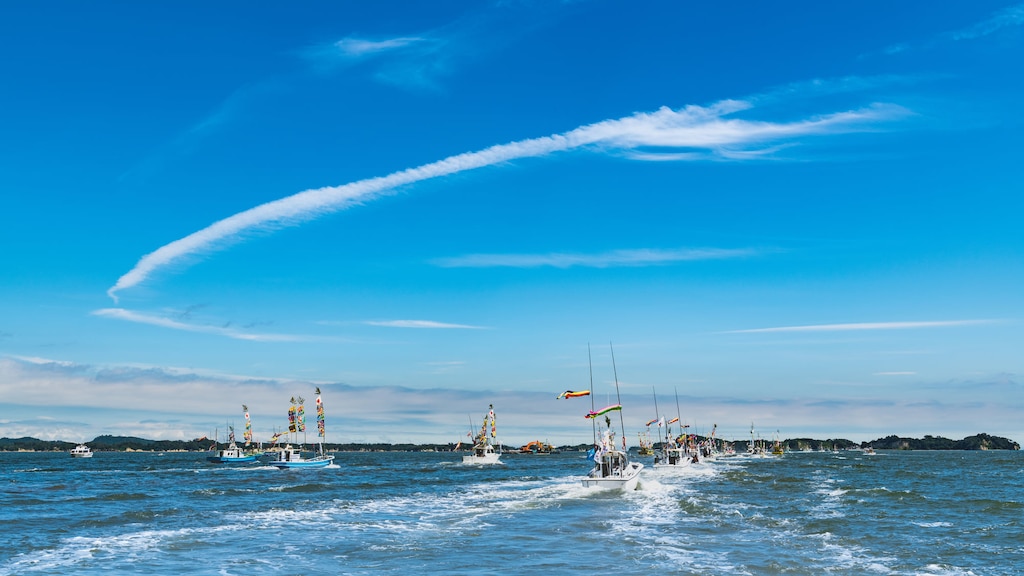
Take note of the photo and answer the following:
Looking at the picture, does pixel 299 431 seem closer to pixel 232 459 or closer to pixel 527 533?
pixel 232 459

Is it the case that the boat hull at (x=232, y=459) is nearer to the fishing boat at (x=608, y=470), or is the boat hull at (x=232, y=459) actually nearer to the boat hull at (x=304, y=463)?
the boat hull at (x=304, y=463)

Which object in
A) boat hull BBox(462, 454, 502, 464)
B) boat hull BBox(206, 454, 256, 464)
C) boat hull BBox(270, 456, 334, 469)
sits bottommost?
boat hull BBox(462, 454, 502, 464)

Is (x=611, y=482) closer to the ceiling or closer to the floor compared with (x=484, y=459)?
closer to the ceiling

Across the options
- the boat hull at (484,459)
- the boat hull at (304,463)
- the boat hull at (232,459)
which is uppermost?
the boat hull at (304,463)

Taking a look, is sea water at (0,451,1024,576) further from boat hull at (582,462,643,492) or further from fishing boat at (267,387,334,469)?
fishing boat at (267,387,334,469)

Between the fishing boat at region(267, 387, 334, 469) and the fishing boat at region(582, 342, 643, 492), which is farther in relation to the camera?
the fishing boat at region(267, 387, 334, 469)

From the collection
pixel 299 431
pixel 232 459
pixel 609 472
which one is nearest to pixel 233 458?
pixel 232 459

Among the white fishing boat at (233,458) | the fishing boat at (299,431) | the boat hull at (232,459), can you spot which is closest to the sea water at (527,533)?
the fishing boat at (299,431)

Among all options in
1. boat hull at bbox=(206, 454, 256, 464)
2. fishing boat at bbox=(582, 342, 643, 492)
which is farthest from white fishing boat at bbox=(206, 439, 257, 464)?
fishing boat at bbox=(582, 342, 643, 492)

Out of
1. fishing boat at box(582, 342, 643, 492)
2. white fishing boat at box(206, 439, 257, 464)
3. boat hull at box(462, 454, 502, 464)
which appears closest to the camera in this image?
fishing boat at box(582, 342, 643, 492)

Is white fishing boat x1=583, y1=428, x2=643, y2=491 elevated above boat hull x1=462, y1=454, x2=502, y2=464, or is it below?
above

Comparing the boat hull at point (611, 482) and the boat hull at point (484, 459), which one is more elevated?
the boat hull at point (611, 482)

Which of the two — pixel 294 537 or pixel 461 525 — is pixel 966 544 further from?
pixel 294 537

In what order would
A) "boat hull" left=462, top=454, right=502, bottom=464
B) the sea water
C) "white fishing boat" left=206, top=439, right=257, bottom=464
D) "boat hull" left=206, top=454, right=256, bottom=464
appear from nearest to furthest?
the sea water
"boat hull" left=462, top=454, right=502, bottom=464
"boat hull" left=206, top=454, right=256, bottom=464
"white fishing boat" left=206, top=439, right=257, bottom=464
